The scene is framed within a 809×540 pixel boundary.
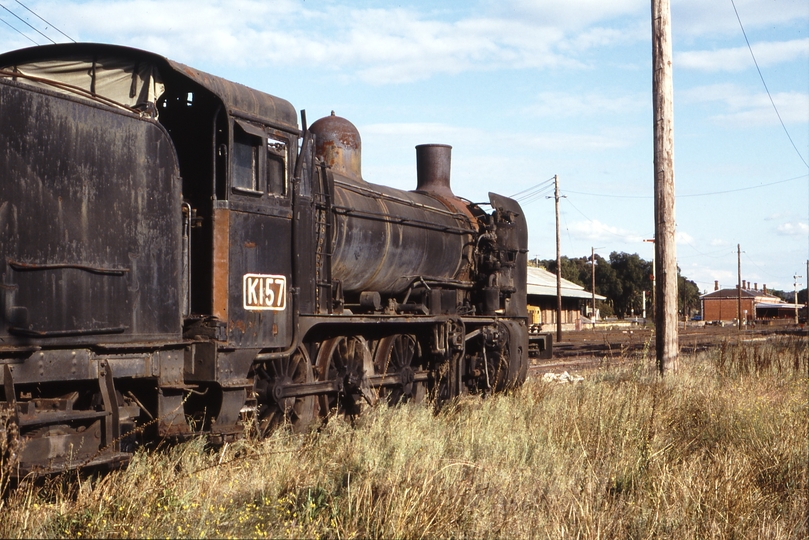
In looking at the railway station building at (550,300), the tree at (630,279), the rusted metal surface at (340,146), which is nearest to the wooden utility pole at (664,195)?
the rusted metal surface at (340,146)

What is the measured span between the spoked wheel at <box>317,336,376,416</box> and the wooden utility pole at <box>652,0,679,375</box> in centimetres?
506

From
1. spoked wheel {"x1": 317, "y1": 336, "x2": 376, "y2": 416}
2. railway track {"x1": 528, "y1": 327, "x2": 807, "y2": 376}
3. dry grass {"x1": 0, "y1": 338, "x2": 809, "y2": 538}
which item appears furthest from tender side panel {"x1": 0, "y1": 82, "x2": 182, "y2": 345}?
railway track {"x1": 528, "y1": 327, "x2": 807, "y2": 376}

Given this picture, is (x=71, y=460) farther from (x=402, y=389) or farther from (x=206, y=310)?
(x=402, y=389)

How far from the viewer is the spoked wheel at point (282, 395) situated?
24.8 ft

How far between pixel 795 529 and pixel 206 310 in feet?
15.8

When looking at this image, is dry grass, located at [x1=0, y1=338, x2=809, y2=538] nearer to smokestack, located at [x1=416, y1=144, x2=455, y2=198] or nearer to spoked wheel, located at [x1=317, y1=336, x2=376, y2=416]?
spoked wheel, located at [x1=317, y1=336, x2=376, y2=416]

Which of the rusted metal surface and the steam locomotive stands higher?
the rusted metal surface

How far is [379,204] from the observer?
980cm

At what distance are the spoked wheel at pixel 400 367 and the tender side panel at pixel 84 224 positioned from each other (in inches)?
141

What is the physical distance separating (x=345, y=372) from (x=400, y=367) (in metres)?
1.31

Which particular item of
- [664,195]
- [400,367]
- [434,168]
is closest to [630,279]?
[664,195]

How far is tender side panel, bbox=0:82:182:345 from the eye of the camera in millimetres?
5203

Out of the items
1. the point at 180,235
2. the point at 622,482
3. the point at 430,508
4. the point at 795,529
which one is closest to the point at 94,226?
the point at 180,235

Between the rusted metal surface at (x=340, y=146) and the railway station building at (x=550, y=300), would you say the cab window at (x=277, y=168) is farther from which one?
the railway station building at (x=550, y=300)
